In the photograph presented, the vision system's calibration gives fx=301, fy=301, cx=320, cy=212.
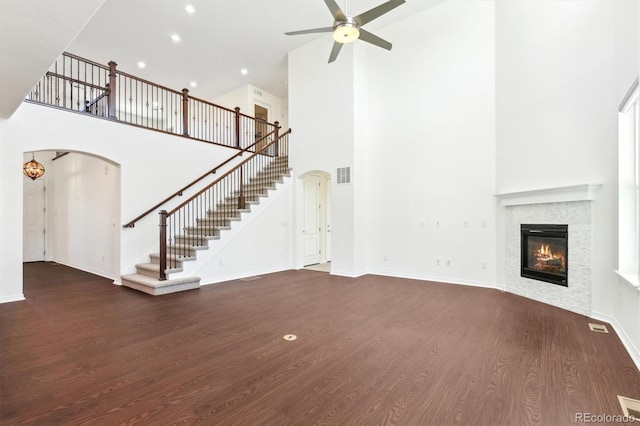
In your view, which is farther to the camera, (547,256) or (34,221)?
(34,221)

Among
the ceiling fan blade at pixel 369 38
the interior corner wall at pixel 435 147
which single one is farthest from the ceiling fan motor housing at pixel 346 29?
the interior corner wall at pixel 435 147

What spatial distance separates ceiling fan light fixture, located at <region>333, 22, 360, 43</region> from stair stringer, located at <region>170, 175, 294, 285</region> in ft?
12.9

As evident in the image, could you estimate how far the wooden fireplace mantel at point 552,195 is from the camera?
3814 millimetres

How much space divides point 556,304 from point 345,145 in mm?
4683

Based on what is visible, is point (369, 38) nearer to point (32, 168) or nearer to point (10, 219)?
point (10, 219)

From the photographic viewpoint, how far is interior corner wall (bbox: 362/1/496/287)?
550cm

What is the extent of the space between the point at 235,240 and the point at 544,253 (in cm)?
549

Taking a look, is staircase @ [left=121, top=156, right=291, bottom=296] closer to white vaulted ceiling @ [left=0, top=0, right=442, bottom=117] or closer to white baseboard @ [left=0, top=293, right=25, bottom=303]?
white baseboard @ [left=0, top=293, right=25, bottom=303]

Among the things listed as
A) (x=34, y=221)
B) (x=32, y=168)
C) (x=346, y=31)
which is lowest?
(x=34, y=221)

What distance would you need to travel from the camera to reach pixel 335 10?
3609 millimetres

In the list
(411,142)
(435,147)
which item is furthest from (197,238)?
(435,147)

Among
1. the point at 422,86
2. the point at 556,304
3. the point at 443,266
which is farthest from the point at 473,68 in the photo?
the point at 556,304

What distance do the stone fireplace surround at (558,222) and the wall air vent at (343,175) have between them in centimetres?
291

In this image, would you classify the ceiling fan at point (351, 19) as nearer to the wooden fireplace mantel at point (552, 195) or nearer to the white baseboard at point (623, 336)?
the wooden fireplace mantel at point (552, 195)
